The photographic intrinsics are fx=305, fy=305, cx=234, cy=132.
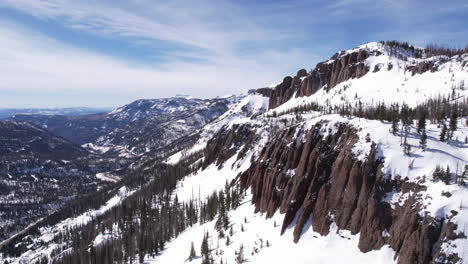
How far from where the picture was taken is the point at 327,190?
197 feet

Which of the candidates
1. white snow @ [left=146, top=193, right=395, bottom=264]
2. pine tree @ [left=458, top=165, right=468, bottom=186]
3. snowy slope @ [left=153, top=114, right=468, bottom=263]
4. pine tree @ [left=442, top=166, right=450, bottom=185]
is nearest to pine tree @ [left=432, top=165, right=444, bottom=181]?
pine tree @ [left=442, top=166, right=450, bottom=185]

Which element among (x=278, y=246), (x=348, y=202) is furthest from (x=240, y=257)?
(x=348, y=202)

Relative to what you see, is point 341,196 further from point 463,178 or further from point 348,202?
point 463,178

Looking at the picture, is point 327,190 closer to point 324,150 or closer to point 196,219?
point 324,150

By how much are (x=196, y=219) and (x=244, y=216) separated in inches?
1574

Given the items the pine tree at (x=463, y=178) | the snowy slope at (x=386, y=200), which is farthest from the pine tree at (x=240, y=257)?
the pine tree at (x=463, y=178)

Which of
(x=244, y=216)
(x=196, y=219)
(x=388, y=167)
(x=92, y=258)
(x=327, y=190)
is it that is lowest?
(x=92, y=258)

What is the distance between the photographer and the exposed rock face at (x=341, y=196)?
43.1 meters

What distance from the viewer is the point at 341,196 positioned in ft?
188

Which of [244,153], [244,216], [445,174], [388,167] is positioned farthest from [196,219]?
[445,174]

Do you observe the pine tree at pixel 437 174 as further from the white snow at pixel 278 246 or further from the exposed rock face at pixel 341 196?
the white snow at pixel 278 246

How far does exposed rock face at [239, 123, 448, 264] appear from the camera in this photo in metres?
43.1

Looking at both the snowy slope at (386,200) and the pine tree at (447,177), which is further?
the pine tree at (447,177)

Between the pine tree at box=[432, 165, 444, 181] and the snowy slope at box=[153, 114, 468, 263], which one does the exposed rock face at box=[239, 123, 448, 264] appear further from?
the pine tree at box=[432, 165, 444, 181]
